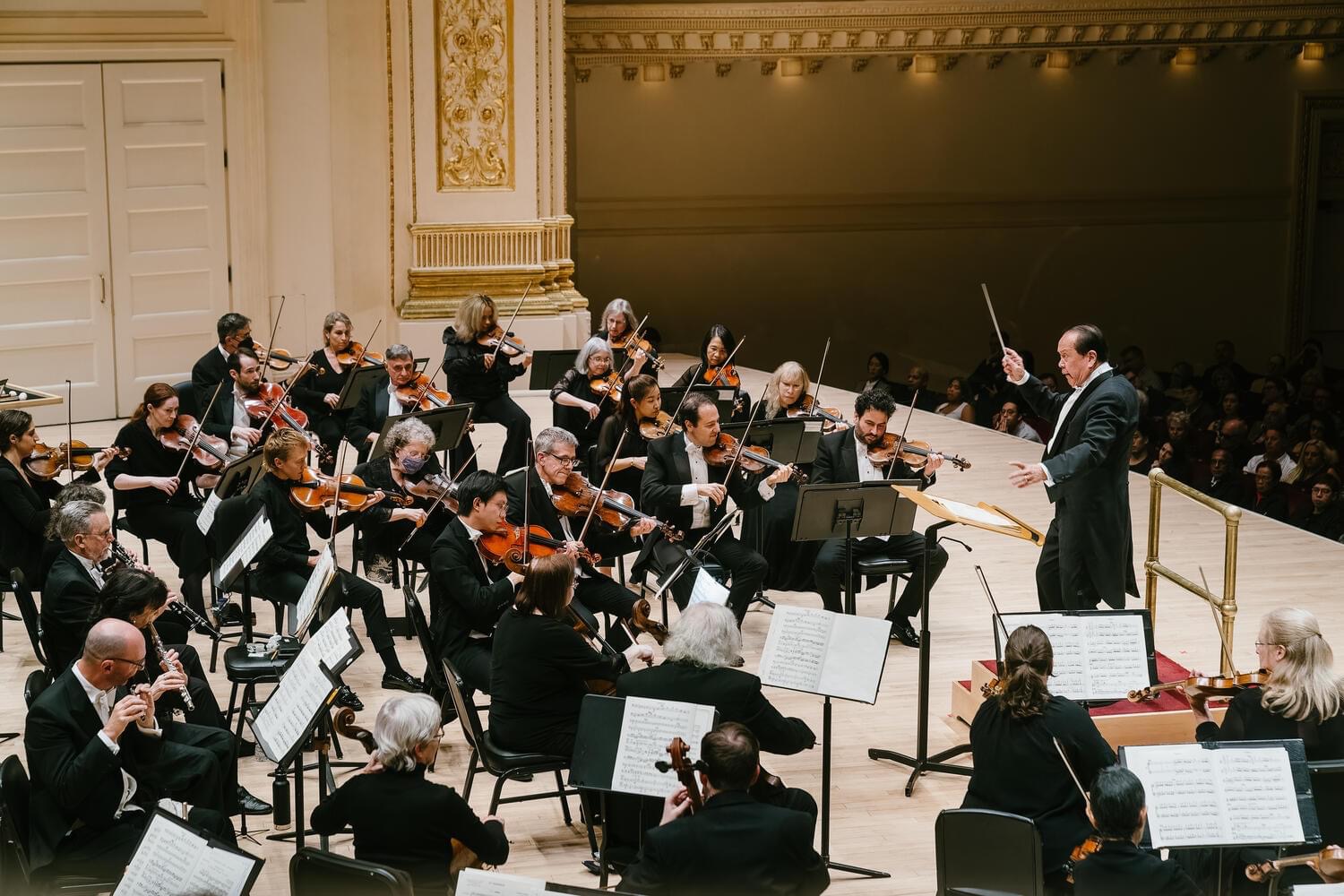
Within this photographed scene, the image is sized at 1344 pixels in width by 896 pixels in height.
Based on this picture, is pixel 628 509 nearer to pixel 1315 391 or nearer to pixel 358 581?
pixel 358 581

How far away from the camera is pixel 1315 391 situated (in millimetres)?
12438

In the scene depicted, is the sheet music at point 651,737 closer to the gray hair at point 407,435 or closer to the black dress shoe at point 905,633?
the gray hair at point 407,435

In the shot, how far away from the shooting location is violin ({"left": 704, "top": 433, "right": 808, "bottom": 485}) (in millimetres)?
6934

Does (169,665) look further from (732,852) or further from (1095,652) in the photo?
(1095,652)

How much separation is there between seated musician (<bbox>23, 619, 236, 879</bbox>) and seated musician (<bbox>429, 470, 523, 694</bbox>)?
3.92 feet

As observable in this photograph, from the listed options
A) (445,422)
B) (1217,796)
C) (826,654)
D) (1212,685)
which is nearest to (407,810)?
(826,654)

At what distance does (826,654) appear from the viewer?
4.64 meters

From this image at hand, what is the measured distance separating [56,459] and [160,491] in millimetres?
459

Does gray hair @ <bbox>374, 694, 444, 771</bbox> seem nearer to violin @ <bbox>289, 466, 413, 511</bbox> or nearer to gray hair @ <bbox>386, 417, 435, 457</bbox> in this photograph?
violin @ <bbox>289, 466, 413, 511</bbox>

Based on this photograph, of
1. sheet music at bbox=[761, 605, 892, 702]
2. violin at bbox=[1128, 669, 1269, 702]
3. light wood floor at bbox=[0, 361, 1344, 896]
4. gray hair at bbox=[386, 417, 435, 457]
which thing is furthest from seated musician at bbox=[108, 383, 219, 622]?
violin at bbox=[1128, 669, 1269, 702]

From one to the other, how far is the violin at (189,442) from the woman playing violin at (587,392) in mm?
1994

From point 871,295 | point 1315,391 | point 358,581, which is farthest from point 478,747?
point 871,295

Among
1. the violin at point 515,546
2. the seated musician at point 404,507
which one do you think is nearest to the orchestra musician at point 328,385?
the seated musician at point 404,507

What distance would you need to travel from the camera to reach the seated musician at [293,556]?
613 centimetres
